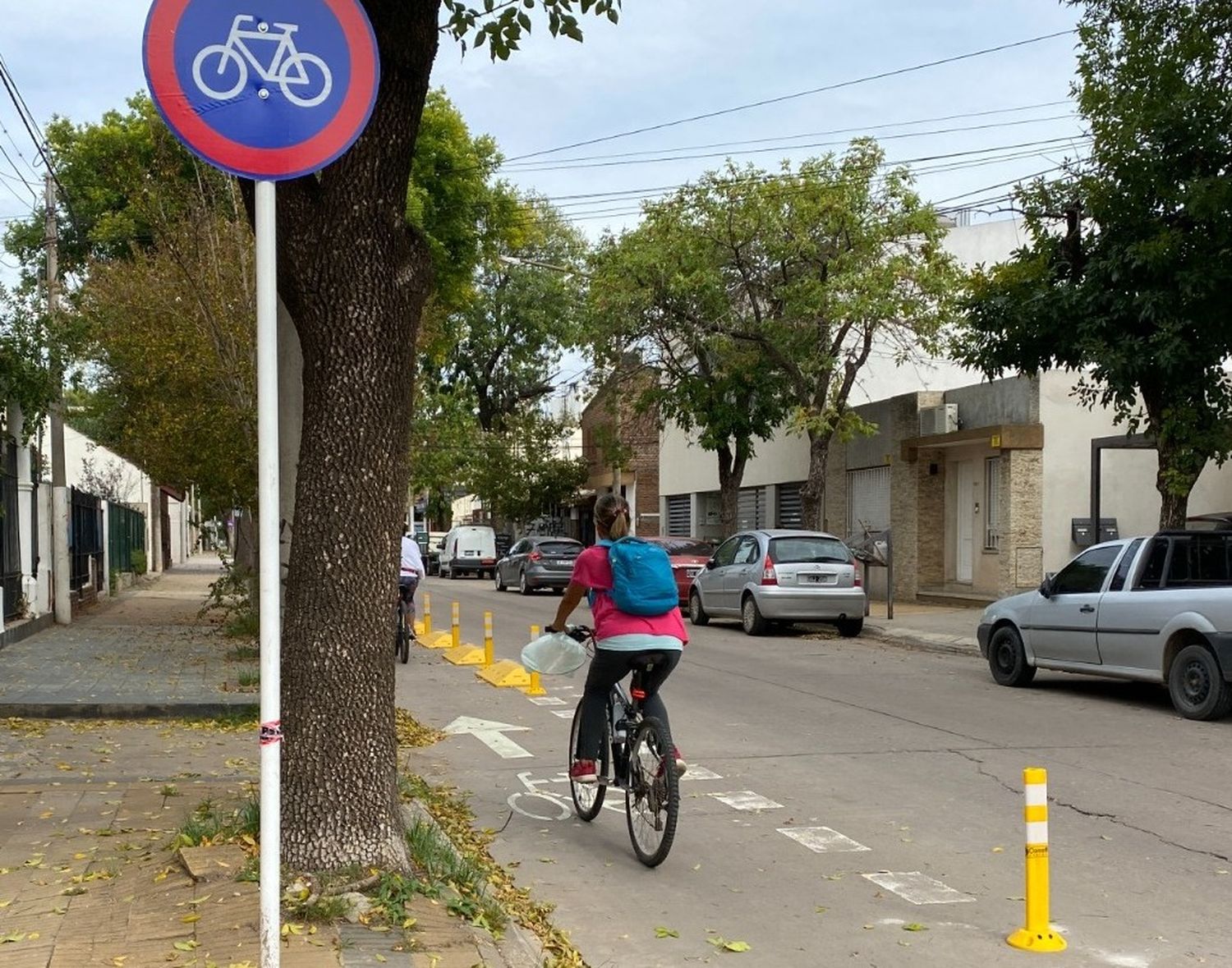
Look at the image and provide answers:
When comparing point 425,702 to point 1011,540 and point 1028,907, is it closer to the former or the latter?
point 1028,907

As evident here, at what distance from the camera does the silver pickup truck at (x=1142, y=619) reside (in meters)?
10.8

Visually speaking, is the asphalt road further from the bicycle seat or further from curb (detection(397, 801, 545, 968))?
the bicycle seat

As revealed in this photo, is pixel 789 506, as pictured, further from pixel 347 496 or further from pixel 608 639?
pixel 347 496

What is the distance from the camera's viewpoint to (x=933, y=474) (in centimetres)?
2591

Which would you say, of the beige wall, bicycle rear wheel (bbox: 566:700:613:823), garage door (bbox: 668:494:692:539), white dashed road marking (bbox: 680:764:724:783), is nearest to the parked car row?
the beige wall

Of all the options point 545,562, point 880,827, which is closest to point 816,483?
point 545,562

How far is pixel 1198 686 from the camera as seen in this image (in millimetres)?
10914

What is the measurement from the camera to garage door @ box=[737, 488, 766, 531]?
3375 cm

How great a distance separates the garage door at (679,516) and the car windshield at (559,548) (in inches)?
324

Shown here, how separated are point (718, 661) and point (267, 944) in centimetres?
1200

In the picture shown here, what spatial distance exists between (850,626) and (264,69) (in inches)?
665

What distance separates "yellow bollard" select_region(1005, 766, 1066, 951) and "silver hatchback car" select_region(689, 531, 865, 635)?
45.5 feet

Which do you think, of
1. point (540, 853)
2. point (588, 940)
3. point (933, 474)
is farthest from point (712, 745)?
point (933, 474)

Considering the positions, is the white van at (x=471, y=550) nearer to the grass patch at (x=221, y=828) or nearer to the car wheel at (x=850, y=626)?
the car wheel at (x=850, y=626)
